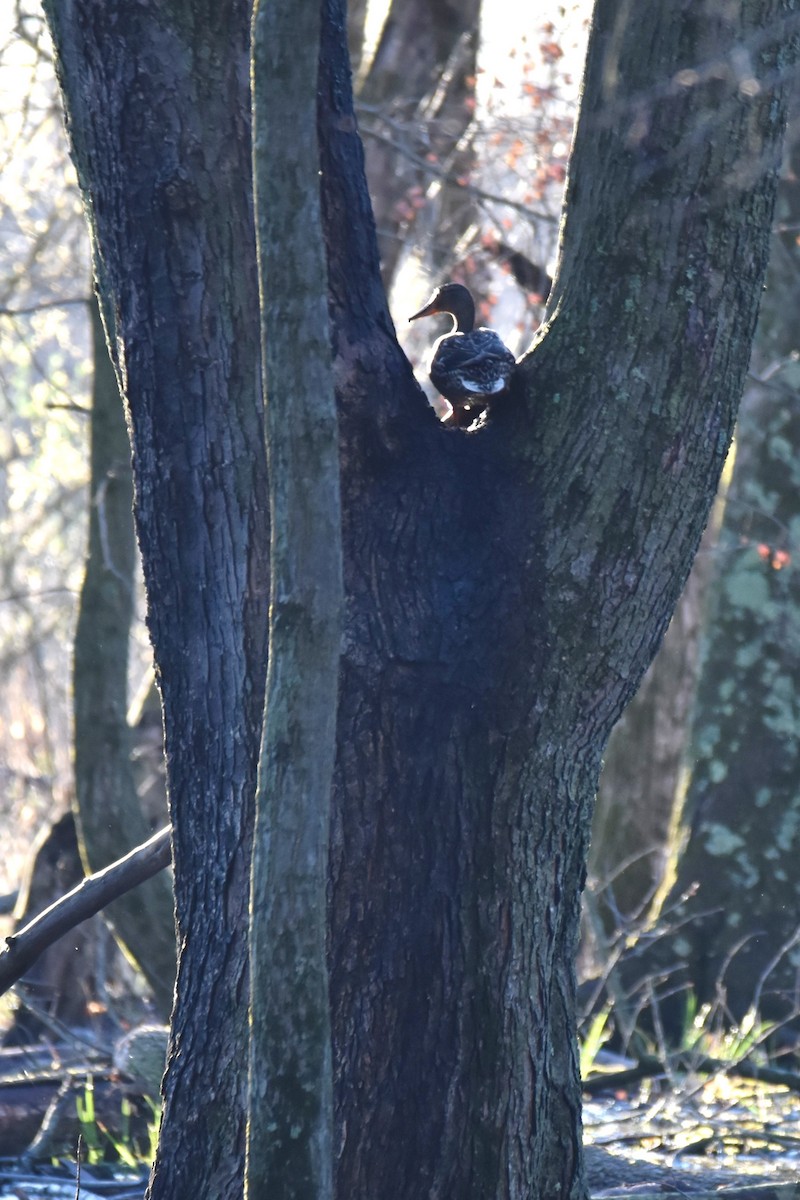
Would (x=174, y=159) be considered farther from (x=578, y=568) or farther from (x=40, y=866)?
(x=40, y=866)

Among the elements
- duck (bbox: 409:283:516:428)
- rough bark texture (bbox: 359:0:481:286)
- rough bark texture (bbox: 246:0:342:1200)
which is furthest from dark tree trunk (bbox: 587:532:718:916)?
rough bark texture (bbox: 246:0:342:1200)

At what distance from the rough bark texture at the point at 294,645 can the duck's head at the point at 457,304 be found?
1668 millimetres

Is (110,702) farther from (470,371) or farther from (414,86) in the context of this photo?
(414,86)

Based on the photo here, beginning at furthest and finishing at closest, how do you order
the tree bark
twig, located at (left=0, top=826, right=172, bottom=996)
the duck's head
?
the duck's head, twig, located at (left=0, top=826, right=172, bottom=996), the tree bark

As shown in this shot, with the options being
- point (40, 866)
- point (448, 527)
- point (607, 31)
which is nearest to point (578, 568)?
point (448, 527)

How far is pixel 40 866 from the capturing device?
6.44 meters

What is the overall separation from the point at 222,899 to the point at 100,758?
2917 millimetres

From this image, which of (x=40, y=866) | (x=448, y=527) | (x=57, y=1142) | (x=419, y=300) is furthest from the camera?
(x=419, y=300)

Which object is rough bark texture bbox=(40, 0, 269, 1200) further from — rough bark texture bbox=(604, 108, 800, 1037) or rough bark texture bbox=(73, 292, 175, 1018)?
rough bark texture bbox=(604, 108, 800, 1037)

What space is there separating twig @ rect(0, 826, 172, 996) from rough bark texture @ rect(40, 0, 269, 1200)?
36cm

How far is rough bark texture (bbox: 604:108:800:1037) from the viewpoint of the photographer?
589 centimetres

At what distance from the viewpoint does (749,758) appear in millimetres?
6109

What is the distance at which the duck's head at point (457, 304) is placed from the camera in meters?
3.94

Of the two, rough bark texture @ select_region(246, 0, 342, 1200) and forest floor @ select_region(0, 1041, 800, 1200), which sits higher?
rough bark texture @ select_region(246, 0, 342, 1200)
